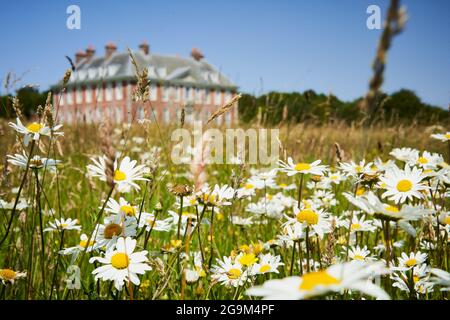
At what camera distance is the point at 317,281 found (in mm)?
465

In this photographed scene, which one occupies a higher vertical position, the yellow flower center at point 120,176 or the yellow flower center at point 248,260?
the yellow flower center at point 120,176

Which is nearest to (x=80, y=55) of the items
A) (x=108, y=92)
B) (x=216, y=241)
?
(x=108, y=92)

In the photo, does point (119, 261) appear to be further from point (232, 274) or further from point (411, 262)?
point (411, 262)

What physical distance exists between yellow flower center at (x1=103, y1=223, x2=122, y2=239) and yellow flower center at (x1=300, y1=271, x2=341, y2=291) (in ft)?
1.88

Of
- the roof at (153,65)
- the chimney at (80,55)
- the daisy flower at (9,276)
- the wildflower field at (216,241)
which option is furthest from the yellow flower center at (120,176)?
the chimney at (80,55)

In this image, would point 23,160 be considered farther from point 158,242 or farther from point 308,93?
point 308,93

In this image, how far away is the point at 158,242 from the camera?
5.20 ft

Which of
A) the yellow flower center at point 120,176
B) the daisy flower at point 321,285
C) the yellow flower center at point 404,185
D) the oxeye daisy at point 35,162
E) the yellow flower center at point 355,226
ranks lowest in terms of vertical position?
the yellow flower center at point 355,226

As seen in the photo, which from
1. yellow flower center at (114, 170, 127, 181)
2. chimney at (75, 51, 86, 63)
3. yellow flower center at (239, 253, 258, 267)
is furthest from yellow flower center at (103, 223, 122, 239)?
chimney at (75, 51, 86, 63)

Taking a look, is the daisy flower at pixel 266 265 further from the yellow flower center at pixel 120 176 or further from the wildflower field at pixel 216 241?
the yellow flower center at pixel 120 176

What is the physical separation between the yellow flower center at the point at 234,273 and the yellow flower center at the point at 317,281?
0.59m

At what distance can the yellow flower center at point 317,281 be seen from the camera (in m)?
0.46
